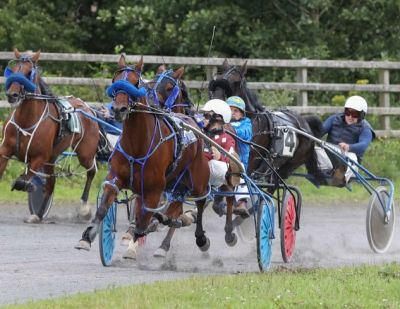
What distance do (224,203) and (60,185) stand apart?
629 cm

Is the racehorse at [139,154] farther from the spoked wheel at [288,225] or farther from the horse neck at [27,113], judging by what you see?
the horse neck at [27,113]

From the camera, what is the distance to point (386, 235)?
549 inches

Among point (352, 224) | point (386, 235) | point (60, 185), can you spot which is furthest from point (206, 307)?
point (60, 185)

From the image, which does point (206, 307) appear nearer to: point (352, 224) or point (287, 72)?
point (352, 224)

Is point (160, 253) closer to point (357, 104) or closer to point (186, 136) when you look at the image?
point (186, 136)

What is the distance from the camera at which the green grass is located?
8.50 metres

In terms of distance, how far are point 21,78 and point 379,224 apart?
4.15m

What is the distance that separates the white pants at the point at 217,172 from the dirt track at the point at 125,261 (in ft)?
2.39

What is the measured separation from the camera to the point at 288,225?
40.1 ft

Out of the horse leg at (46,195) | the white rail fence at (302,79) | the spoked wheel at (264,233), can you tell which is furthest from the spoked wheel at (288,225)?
the white rail fence at (302,79)

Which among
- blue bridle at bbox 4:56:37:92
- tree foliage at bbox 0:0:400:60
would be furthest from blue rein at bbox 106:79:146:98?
tree foliage at bbox 0:0:400:60

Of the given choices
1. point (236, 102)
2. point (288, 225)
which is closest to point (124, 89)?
point (288, 225)

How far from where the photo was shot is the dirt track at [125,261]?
9.90 m

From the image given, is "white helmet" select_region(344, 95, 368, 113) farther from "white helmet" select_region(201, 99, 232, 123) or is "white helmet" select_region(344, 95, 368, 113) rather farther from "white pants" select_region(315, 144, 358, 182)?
"white helmet" select_region(201, 99, 232, 123)
